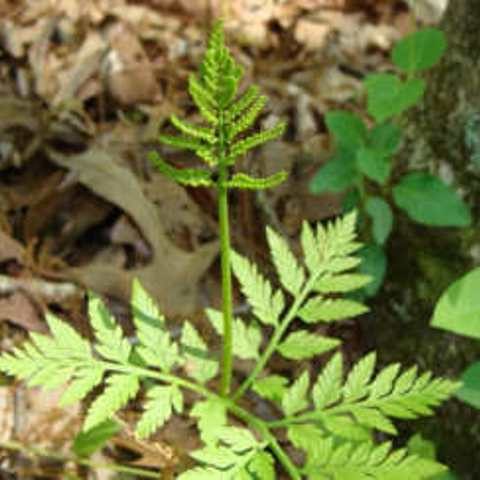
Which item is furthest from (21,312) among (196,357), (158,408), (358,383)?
(358,383)

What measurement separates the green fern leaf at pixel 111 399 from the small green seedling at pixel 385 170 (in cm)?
93

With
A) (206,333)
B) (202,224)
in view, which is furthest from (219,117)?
(202,224)

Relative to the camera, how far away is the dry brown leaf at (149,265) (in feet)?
8.32

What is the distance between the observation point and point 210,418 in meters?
1.58

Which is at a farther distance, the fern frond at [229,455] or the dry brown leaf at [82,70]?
the dry brown leaf at [82,70]

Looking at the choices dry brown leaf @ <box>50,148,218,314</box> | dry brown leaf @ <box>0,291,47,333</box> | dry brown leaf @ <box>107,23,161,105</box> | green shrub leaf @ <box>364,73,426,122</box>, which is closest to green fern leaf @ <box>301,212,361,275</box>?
green shrub leaf @ <box>364,73,426,122</box>

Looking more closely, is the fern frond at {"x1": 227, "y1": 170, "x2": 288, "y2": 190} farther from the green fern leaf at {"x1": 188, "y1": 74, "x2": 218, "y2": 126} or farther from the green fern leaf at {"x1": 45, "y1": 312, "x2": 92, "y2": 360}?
the green fern leaf at {"x1": 45, "y1": 312, "x2": 92, "y2": 360}

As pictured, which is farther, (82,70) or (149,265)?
(82,70)

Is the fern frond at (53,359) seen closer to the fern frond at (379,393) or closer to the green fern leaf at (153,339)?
the green fern leaf at (153,339)

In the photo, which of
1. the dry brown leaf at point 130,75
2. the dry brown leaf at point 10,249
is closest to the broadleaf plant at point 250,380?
the dry brown leaf at point 10,249

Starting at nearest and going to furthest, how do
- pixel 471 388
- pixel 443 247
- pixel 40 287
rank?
1. pixel 471 388
2. pixel 443 247
3. pixel 40 287

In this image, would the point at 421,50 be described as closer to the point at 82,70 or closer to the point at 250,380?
the point at 250,380

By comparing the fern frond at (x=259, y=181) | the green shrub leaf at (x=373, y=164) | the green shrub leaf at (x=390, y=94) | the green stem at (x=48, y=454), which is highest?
the fern frond at (x=259, y=181)

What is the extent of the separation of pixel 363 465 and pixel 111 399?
426 millimetres
